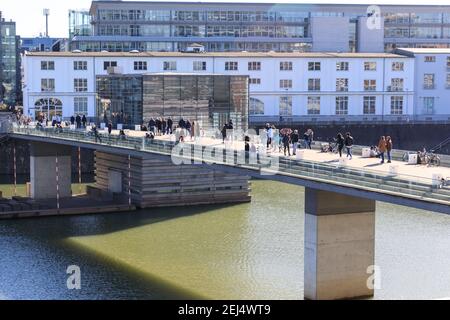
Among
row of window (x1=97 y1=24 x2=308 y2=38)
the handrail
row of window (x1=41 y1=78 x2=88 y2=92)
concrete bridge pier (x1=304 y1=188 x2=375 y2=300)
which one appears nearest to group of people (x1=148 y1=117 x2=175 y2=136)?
concrete bridge pier (x1=304 y1=188 x2=375 y2=300)

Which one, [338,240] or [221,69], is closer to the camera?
[338,240]

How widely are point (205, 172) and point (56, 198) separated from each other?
944 centimetres

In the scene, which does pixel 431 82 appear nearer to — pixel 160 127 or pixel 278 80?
pixel 278 80

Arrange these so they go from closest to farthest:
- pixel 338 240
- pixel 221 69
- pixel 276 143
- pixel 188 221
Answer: pixel 338 240
pixel 276 143
pixel 188 221
pixel 221 69

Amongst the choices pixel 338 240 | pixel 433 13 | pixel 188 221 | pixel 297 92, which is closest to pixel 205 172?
pixel 188 221

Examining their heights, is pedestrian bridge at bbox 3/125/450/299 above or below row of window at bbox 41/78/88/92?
below

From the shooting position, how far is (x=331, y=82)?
75.4 metres

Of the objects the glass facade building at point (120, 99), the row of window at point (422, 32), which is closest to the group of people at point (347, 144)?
the glass facade building at point (120, 99)

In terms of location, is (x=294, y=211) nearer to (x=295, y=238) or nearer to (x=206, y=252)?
(x=295, y=238)

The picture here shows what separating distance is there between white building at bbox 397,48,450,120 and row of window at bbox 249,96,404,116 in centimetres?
224

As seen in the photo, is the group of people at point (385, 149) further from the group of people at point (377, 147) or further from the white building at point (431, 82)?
the white building at point (431, 82)

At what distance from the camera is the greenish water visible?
30.2 meters

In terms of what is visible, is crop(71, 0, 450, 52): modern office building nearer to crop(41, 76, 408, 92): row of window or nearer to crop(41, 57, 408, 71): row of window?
crop(41, 76, 408, 92): row of window

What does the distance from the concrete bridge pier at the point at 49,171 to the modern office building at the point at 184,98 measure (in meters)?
4.40
